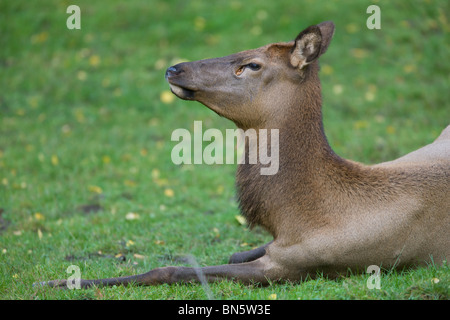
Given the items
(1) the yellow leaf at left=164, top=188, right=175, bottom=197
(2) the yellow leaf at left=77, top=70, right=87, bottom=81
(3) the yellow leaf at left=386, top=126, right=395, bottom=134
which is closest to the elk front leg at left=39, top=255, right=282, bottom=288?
(1) the yellow leaf at left=164, top=188, right=175, bottom=197

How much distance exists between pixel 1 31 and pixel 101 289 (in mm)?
10502

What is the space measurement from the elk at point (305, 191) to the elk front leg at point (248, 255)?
64 cm

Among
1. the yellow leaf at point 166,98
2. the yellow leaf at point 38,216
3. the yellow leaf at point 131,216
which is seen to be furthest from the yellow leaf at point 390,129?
the yellow leaf at point 38,216

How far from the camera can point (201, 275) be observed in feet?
17.3

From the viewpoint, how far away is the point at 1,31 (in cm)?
1403

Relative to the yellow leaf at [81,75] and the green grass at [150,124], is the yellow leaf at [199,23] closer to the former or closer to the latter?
the green grass at [150,124]

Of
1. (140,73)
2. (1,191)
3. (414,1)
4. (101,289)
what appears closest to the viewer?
(101,289)

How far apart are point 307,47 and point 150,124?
643 centimetres

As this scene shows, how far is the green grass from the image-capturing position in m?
6.21

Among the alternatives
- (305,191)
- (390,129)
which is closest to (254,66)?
(305,191)

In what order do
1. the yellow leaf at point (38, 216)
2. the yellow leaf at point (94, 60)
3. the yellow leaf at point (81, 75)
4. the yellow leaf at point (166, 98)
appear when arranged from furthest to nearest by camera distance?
the yellow leaf at point (94, 60) → the yellow leaf at point (81, 75) → the yellow leaf at point (166, 98) → the yellow leaf at point (38, 216)

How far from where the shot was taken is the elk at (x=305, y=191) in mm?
5184
